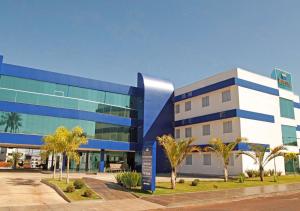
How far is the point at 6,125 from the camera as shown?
110 feet

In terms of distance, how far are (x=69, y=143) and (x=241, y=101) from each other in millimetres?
22433

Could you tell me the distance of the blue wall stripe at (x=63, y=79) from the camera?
35406mm

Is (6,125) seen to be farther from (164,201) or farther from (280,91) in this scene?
(280,91)

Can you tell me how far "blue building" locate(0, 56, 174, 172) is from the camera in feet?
114

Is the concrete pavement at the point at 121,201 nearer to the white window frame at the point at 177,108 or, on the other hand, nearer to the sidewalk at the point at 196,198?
the sidewalk at the point at 196,198

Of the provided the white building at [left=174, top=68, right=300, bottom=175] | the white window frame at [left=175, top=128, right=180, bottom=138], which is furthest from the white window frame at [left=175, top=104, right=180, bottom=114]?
the white window frame at [left=175, top=128, right=180, bottom=138]

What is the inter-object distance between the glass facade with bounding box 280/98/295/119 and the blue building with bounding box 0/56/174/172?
17294 mm

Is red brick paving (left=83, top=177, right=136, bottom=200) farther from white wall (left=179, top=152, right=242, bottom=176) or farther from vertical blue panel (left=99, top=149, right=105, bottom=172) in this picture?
vertical blue panel (left=99, top=149, right=105, bottom=172)

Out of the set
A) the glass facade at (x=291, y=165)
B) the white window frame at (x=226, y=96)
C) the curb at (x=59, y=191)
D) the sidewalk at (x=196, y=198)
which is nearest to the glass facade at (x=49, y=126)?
the curb at (x=59, y=191)

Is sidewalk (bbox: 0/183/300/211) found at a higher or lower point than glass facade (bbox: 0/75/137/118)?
lower

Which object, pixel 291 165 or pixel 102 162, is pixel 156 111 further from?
pixel 291 165

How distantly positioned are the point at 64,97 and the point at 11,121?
7438 millimetres

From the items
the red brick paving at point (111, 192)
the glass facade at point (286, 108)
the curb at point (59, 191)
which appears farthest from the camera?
the glass facade at point (286, 108)

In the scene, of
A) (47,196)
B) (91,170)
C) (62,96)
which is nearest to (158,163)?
(91,170)
